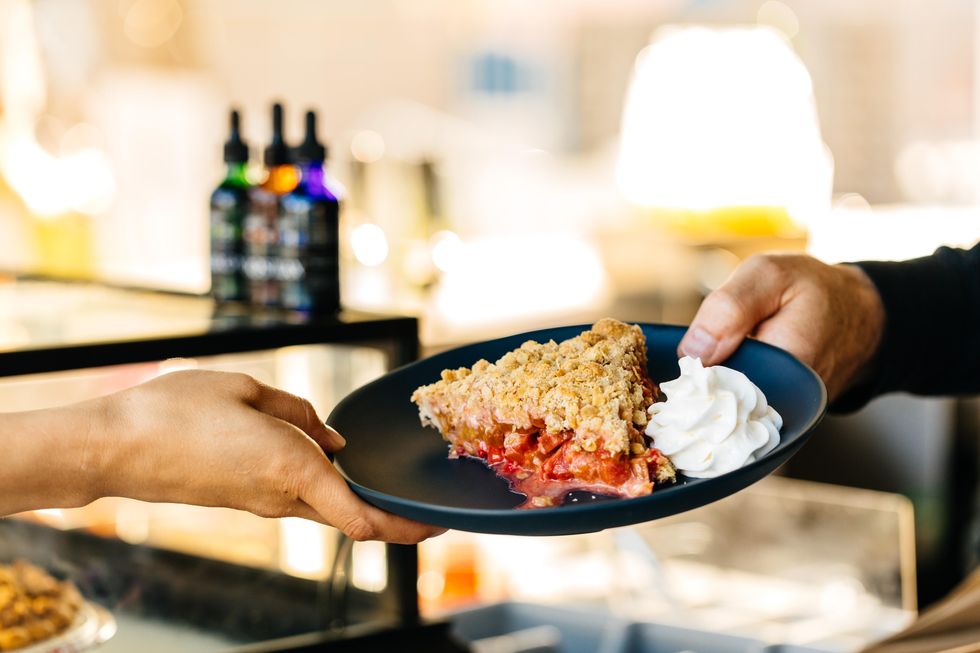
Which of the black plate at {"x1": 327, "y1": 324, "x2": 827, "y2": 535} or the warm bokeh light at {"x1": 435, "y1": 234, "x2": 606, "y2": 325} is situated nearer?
the black plate at {"x1": 327, "y1": 324, "x2": 827, "y2": 535}

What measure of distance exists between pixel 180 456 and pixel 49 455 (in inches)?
4.2

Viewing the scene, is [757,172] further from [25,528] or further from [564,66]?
[564,66]

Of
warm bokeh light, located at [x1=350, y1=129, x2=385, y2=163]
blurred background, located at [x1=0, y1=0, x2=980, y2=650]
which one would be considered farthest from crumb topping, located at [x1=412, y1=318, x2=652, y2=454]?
warm bokeh light, located at [x1=350, y1=129, x2=385, y2=163]

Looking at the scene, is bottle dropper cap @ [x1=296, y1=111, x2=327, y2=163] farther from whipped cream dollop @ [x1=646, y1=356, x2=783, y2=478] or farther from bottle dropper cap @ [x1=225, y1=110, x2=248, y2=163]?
whipped cream dollop @ [x1=646, y1=356, x2=783, y2=478]

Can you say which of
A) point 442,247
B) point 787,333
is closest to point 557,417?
point 787,333

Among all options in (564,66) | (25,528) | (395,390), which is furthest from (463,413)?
(564,66)

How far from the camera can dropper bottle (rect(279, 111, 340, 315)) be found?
1.47 meters

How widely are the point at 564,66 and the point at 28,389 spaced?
6965 mm

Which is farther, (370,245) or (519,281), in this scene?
(519,281)

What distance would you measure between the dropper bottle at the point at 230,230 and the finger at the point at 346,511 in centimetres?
70

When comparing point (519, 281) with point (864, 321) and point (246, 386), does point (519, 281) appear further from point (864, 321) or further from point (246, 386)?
point (246, 386)

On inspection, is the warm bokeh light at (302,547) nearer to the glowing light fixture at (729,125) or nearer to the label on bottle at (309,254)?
the label on bottle at (309,254)

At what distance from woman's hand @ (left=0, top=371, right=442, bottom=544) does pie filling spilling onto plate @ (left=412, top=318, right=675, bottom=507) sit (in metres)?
0.12

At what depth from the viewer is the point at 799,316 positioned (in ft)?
4.37
